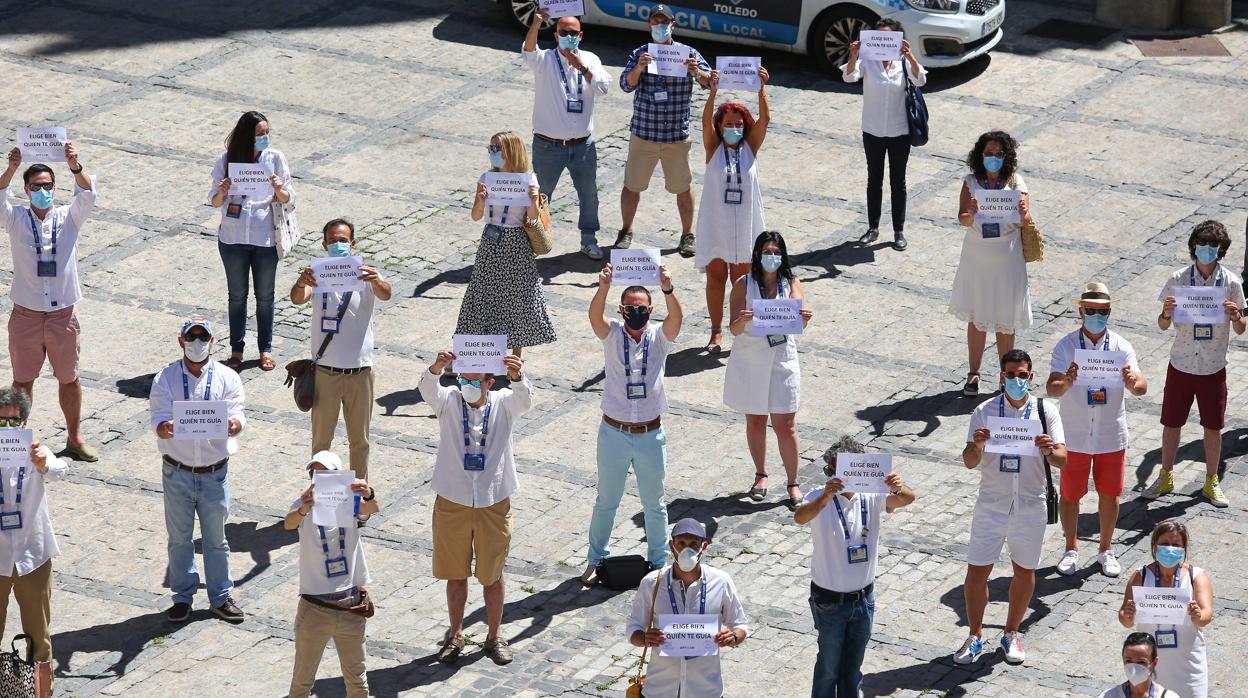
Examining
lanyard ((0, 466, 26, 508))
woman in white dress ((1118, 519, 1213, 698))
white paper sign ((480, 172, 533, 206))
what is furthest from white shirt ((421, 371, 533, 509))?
woman in white dress ((1118, 519, 1213, 698))

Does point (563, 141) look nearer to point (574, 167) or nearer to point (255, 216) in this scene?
point (574, 167)

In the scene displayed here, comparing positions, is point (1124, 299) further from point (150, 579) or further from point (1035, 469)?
point (150, 579)

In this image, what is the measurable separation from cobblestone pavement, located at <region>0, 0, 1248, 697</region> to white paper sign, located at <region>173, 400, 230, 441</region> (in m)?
1.29

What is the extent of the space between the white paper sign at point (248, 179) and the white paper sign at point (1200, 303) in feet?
21.8

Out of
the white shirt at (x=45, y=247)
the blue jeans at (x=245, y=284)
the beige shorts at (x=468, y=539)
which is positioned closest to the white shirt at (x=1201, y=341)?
the beige shorts at (x=468, y=539)

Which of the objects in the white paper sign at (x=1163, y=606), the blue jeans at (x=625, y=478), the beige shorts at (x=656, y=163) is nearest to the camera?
the white paper sign at (x=1163, y=606)

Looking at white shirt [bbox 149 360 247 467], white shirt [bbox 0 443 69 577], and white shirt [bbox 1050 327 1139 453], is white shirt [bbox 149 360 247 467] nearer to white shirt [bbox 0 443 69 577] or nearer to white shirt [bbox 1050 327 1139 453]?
white shirt [bbox 0 443 69 577]

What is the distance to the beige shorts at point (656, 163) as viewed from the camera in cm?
1806

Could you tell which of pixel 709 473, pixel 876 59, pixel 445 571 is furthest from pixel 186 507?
pixel 876 59

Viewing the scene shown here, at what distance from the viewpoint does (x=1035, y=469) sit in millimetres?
12203

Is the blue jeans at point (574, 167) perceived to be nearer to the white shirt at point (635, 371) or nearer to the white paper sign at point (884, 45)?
the white paper sign at point (884, 45)

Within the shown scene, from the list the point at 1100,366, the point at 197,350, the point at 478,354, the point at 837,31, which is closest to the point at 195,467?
the point at 197,350

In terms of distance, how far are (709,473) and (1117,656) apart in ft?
11.2

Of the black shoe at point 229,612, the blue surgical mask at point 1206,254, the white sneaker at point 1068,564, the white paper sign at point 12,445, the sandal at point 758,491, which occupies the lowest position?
the black shoe at point 229,612
